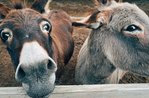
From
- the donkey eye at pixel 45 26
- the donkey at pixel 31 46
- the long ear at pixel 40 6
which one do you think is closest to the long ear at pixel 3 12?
the donkey at pixel 31 46

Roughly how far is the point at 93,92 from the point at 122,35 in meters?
0.41

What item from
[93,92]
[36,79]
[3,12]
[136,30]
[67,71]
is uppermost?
[3,12]

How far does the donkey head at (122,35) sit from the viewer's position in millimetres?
2482

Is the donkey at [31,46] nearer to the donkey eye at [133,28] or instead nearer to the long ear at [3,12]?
the long ear at [3,12]

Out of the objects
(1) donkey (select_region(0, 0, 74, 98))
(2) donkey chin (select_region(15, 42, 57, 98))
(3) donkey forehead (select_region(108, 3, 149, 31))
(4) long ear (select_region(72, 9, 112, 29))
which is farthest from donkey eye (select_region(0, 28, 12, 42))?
(3) donkey forehead (select_region(108, 3, 149, 31))

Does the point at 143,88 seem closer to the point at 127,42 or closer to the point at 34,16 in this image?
the point at 127,42

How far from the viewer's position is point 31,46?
6.97 ft

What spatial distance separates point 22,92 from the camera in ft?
7.82

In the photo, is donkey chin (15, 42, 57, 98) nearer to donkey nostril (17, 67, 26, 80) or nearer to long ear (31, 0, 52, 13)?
donkey nostril (17, 67, 26, 80)

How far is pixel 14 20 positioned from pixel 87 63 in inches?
26.4

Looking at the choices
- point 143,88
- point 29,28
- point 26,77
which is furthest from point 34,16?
point 143,88

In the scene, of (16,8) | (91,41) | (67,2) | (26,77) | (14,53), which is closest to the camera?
(26,77)

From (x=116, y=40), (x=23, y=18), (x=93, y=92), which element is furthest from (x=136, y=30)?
(x=23, y=18)

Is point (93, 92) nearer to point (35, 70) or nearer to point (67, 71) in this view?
point (35, 70)
